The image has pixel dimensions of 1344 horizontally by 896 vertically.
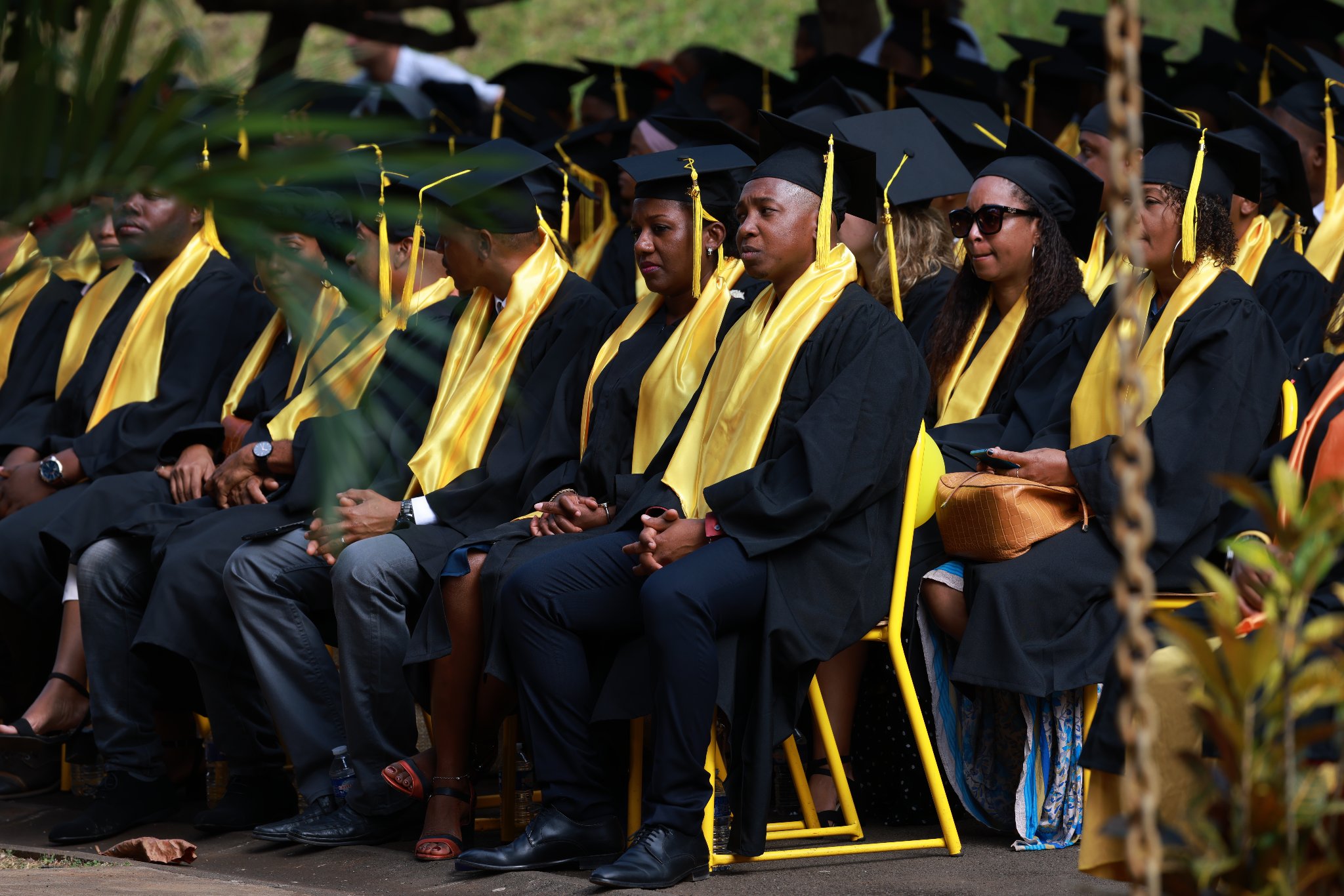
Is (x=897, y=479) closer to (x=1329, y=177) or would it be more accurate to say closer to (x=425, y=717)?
(x=425, y=717)

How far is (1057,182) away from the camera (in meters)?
4.87

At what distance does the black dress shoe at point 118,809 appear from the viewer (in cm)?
487

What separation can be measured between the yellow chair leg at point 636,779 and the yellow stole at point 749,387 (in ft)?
2.00

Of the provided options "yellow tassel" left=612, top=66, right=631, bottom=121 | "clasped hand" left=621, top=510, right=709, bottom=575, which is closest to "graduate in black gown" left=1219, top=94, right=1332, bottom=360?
"clasped hand" left=621, top=510, right=709, bottom=575

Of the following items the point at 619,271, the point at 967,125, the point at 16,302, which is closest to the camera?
the point at 967,125

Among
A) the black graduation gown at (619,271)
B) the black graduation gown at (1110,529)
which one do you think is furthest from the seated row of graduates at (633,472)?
the black graduation gown at (619,271)

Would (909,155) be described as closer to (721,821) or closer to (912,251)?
(912,251)

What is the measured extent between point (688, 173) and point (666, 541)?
1.42 metres

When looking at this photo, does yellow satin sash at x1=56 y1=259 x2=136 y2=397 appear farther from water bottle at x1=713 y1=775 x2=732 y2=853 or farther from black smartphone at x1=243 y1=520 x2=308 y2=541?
water bottle at x1=713 y1=775 x2=732 y2=853

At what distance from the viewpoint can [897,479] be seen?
415cm

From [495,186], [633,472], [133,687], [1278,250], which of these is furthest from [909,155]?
[133,687]

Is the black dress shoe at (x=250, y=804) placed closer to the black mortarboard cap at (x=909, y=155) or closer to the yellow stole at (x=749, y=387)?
the yellow stole at (x=749, y=387)

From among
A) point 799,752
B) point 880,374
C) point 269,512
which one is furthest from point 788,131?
point 269,512

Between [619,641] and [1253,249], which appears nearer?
[619,641]
